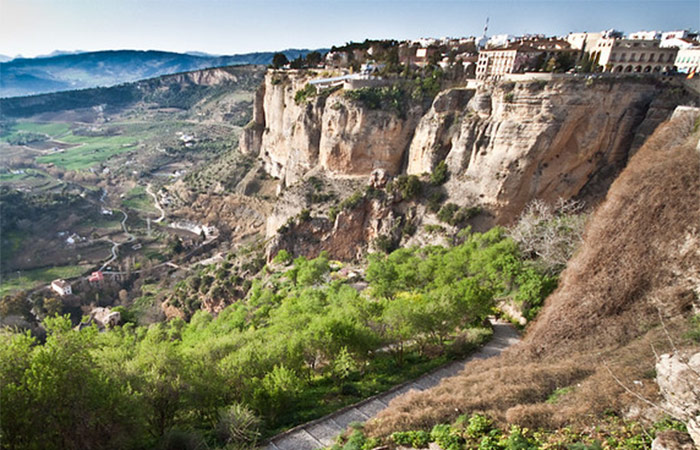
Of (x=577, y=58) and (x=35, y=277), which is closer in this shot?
(x=577, y=58)

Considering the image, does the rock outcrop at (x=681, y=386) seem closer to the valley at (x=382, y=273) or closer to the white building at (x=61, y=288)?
the valley at (x=382, y=273)

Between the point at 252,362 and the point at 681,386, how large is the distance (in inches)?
452

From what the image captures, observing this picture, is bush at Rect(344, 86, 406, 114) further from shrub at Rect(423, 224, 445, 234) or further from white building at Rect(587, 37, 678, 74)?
white building at Rect(587, 37, 678, 74)

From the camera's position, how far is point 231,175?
207 ft

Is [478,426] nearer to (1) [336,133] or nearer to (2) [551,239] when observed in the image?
(2) [551,239]

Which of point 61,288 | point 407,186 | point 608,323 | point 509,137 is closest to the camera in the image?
point 608,323

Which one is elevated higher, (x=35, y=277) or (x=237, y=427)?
(x=237, y=427)

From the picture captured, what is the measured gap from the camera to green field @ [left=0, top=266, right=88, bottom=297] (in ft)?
152

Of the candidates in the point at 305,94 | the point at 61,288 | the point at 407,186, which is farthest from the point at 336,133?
the point at 61,288

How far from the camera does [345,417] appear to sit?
1255cm

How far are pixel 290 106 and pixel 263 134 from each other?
12.5m

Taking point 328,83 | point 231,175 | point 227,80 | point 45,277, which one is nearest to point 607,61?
point 328,83

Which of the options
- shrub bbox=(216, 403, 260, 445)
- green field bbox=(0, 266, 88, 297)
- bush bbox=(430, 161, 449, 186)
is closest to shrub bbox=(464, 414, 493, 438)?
shrub bbox=(216, 403, 260, 445)

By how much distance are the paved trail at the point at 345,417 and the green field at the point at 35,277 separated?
49719 millimetres
